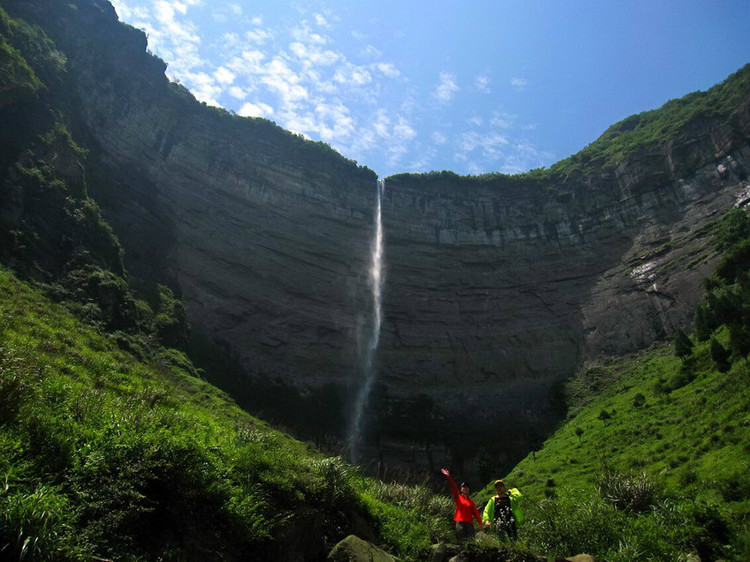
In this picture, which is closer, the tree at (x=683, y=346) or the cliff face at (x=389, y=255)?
the tree at (x=683, y=346)

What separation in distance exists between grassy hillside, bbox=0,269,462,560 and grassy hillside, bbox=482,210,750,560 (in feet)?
10.8

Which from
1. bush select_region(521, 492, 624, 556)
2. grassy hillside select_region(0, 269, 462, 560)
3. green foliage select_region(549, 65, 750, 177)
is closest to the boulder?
grassy hillside select_region(0, 269, 462, 560)

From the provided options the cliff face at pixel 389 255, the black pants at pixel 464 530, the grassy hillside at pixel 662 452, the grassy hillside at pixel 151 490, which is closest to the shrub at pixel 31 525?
the grassy hillside at pixel 151 490

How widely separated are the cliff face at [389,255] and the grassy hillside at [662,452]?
4.59 m

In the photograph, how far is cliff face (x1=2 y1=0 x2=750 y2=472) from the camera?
131 feet

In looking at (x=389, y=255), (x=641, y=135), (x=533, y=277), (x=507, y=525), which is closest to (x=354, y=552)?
(x=507, y=525)

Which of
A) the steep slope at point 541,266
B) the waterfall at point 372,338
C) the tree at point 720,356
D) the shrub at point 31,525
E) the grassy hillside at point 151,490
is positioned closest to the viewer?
the shrub at point 31,525

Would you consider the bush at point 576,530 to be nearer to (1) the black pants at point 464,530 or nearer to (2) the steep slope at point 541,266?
(1) the black pants at point 464,530

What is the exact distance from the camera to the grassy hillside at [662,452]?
8000 mm

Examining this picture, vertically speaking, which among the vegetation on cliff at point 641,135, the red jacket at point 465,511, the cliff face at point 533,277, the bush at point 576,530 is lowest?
the bush at point 576,530

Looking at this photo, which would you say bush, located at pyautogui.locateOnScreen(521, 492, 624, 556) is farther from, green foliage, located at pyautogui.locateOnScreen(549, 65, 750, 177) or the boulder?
green foliage, located at pyautogui.locateOnScreen(549, 65, 750, 177)

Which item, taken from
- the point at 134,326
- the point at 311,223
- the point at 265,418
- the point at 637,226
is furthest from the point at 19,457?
the point at 637,226

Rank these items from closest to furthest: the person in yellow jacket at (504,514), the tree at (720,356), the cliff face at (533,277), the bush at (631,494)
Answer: the person in yellow jacket at (504,514) → the bush at (631,494) → the tree at (720,356) → the cliff face at (533,277)

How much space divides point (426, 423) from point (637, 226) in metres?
31.2
